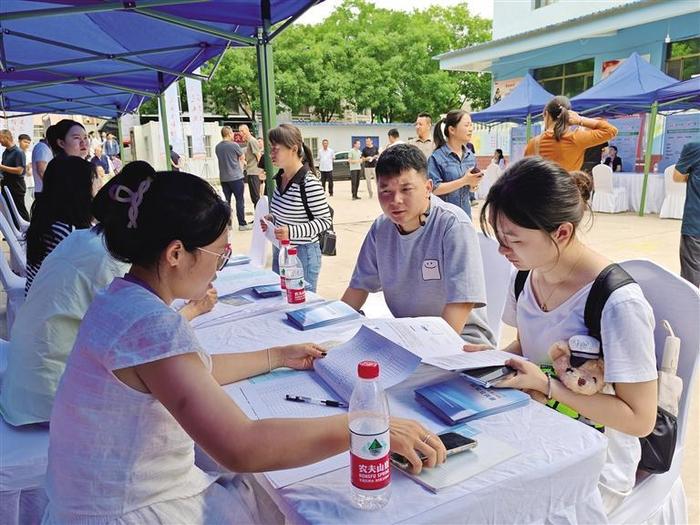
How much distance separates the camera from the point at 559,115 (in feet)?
13.3

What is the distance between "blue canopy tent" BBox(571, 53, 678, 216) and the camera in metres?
8.13

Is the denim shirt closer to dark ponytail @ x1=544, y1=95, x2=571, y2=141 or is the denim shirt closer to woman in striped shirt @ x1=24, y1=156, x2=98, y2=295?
dark ponytail @ x1=544, y1=95, x2=571, y2=141

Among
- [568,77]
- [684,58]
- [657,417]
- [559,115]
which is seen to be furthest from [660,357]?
[568,77]

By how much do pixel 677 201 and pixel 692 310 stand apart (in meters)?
8.02

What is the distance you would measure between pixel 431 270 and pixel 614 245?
17.7 feet

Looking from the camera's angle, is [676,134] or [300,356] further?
[676,134]

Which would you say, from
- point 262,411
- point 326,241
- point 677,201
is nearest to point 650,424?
point 262,411

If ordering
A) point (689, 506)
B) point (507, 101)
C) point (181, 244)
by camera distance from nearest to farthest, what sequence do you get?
1. point (181, 244)
2. point (689, 506)
3. point (507, 101)

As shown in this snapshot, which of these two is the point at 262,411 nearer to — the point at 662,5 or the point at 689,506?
the point at 689,506

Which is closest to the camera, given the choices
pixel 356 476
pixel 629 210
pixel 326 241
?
pixel 356 476

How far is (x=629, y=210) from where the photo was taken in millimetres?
9305

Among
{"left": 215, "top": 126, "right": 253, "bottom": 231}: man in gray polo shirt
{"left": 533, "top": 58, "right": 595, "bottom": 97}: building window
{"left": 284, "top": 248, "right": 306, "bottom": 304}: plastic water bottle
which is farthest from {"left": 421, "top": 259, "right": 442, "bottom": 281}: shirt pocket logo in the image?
{"left": 533, "top": 58, "right": 595, "bottom": 97}: building window

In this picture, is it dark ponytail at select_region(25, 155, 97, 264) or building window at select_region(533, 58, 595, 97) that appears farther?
building window at select_region(533, 58, 595, 97)

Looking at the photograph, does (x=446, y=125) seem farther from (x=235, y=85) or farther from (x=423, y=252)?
(x=235, y=85)
